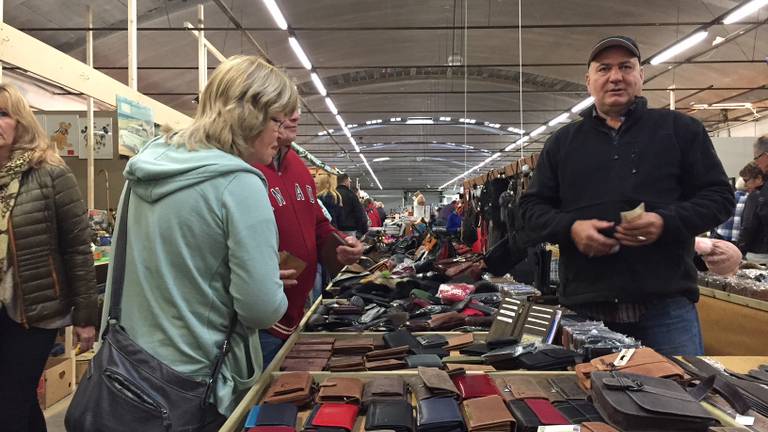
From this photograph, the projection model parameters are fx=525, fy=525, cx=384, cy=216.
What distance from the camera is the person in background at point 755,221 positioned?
4.86 m

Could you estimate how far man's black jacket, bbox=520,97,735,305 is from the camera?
5.64 feet

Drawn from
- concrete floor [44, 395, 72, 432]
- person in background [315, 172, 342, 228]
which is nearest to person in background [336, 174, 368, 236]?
person in background [315, 172, 342, 228]

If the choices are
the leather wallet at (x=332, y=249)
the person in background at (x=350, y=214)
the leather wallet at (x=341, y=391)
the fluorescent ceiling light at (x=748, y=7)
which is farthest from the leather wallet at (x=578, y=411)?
the fluorescent ceiling light at (x=748, y=7)

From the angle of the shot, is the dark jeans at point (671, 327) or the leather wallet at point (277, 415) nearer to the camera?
the leather wallet at point (277, 415)

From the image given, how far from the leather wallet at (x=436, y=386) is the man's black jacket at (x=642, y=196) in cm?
62

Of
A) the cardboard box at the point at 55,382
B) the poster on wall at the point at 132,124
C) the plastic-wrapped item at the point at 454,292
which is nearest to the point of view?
the plastic-wrapped item at the point at 454,292

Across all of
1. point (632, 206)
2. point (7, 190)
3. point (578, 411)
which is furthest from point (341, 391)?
point (7, 190)

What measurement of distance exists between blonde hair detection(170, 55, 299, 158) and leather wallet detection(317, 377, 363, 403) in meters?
0.69

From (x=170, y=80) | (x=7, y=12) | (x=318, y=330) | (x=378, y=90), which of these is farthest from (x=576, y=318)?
(x=378, y=90)

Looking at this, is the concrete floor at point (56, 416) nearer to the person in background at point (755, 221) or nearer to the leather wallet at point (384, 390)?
the leather wallet at point (384, 390)

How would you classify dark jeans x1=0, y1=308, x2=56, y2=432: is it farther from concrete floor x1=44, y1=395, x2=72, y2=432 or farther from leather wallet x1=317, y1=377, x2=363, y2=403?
concrete floor x1=44, y1=395, x2=72, y2=432

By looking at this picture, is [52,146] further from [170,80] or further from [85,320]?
[170,80]

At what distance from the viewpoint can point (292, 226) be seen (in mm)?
2107

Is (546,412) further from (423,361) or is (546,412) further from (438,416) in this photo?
(423,361)
